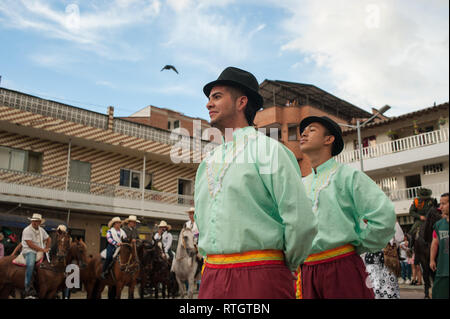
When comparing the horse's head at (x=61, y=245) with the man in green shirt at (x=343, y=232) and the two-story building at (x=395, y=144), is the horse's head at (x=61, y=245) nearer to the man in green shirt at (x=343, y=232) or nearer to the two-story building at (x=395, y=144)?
the man in green shirt at (x=343, y=232)

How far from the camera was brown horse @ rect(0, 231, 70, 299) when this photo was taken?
9.39m

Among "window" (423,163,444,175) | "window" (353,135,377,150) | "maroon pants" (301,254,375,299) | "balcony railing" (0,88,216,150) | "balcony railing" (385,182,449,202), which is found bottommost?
"maroon pants" (301,254,375,299)

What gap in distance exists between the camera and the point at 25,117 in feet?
62.5

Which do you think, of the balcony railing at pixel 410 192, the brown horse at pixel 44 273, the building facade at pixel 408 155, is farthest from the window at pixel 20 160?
the balcony railing at pixel 410 192

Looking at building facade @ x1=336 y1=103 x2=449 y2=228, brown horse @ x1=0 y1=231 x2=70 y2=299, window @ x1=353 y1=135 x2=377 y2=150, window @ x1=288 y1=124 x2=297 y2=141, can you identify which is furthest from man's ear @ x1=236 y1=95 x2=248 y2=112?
window @ x1=288 y1=124 x2=297 y2=141

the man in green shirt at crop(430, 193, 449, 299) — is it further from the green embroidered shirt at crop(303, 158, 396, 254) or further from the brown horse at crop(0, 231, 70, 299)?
the brown horse at crop(0, 231, 70, 299)

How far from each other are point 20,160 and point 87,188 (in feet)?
11.4

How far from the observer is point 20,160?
20.2 meters

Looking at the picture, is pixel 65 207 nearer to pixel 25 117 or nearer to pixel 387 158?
pixel 25 117

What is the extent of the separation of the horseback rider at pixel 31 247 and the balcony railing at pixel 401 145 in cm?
2269

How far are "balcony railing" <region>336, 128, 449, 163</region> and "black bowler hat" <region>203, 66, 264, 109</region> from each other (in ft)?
83.6

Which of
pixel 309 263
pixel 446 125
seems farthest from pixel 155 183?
pixel 309 263

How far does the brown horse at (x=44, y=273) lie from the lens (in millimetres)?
9391

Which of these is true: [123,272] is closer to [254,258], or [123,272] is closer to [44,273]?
[44,273]
